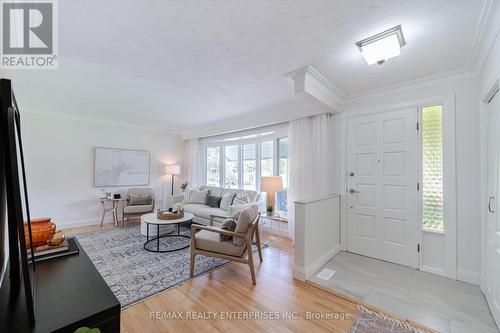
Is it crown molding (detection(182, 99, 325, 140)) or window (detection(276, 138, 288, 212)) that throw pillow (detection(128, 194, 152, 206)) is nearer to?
crown molding (detection(182, 99, 325, 140))

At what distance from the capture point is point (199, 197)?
5.10 m

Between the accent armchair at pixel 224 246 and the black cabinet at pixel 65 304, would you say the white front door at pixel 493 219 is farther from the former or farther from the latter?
the black cabinet at pixel 65 304

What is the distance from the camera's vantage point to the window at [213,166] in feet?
19.4

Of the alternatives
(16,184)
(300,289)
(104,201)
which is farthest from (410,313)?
(104,201)

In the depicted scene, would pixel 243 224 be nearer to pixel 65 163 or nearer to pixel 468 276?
pixel 468 276

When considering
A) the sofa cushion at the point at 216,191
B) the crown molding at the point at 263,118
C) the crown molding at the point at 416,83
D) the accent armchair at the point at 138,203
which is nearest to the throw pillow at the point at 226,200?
the sofa cushion at the point at 216,191

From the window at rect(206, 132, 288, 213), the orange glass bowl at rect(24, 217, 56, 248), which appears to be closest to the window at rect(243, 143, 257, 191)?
the window at rect(206, 132, 288, 213)

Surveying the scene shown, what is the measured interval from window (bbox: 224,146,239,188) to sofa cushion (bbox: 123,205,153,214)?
189 centimetres

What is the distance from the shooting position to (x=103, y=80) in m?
2.81

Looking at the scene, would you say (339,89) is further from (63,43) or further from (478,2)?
(63,43)

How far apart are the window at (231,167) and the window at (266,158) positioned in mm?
819

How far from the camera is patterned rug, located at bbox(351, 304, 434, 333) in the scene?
1729 mm

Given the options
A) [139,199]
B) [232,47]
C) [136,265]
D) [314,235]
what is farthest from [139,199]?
[232,47]

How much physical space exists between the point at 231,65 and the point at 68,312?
7.77 ft
